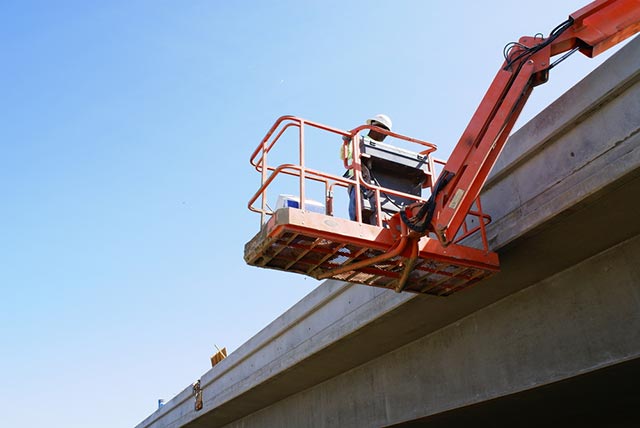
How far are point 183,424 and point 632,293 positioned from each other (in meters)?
12.9

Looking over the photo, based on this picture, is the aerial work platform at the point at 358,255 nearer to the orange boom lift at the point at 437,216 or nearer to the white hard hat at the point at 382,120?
the orange boom lift at the point at 437,216

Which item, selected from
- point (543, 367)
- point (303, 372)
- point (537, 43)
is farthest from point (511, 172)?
point (303, 372)

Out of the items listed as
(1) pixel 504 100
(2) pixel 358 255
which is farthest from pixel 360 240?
(1) pixel 504 100

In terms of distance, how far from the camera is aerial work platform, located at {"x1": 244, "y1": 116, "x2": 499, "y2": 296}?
5.73 m

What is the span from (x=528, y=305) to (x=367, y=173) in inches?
98.7

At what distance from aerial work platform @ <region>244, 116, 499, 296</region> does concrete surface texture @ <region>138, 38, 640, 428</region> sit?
17.6 inches

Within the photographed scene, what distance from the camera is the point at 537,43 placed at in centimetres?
629

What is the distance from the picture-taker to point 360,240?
5.79 meters

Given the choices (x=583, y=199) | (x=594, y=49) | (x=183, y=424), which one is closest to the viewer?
(x=583, y=199)

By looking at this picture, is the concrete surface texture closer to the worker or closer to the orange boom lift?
the orange boom lift

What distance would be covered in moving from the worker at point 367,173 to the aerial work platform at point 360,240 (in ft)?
0.11

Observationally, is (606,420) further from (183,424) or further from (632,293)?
(183,424)

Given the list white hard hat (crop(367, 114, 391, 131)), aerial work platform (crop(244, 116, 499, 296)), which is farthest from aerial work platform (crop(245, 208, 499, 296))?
white hard hat (crop(367, 114, 391, 131))

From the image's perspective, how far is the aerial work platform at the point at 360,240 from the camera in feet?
18.8
